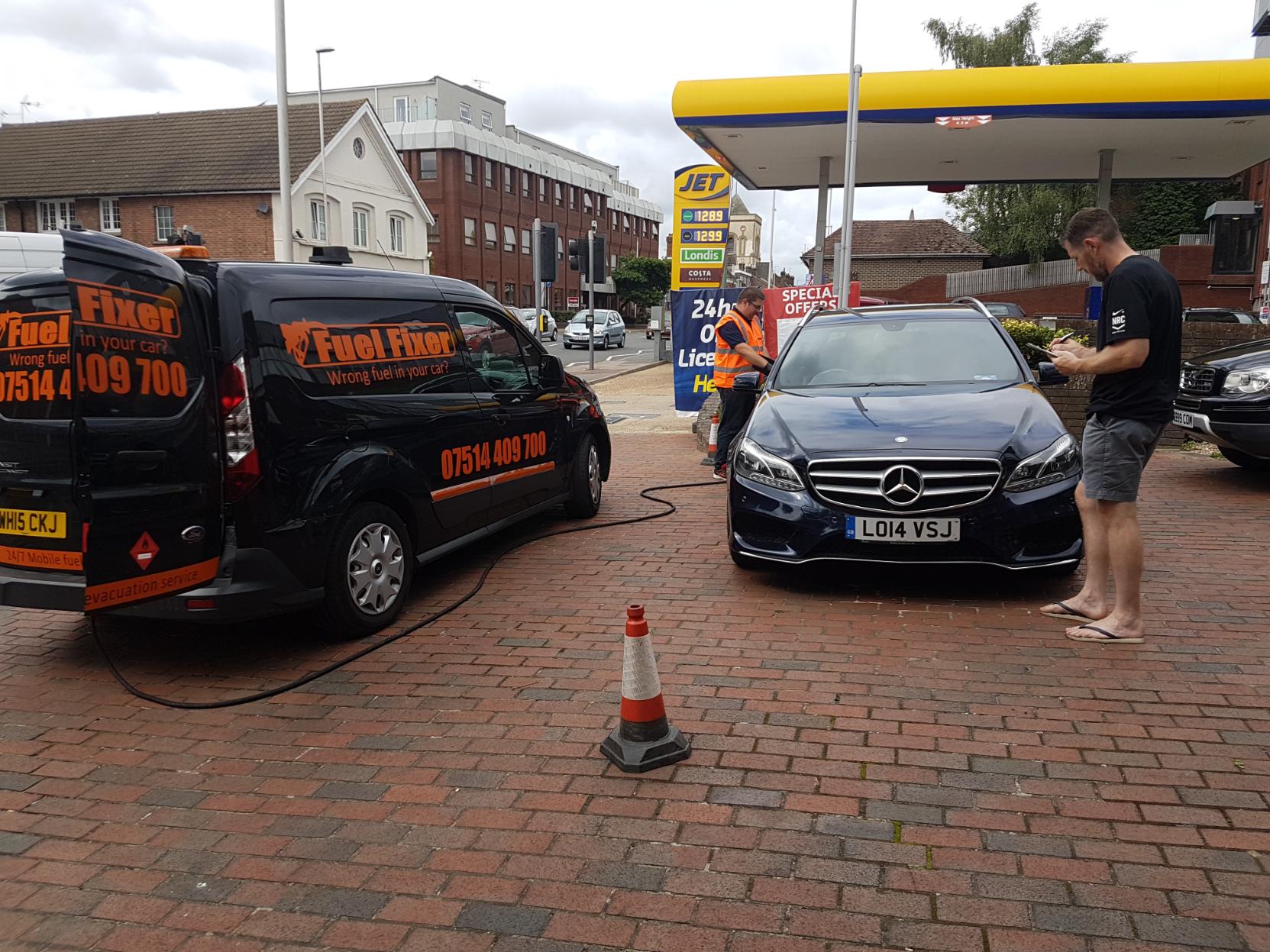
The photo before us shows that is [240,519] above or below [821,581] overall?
above

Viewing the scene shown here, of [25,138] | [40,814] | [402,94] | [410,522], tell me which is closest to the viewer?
[40,814]

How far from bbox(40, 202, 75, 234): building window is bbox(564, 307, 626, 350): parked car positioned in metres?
21.8

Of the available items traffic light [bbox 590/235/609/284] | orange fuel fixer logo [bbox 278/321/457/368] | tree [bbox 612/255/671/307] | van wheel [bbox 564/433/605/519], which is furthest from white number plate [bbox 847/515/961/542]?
tree [bbox 612/255/671/307]

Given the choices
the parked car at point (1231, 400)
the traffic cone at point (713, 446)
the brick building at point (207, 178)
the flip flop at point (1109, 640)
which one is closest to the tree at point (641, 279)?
the brick building at point (207, 178)

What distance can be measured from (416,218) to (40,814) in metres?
49.7

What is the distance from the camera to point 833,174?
20875mm

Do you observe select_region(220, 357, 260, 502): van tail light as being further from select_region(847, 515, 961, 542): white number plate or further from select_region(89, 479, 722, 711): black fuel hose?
select_region(847, 515, 961, 542): white number plate

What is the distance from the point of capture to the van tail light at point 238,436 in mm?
4406

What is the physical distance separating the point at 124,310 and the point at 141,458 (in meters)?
0.59

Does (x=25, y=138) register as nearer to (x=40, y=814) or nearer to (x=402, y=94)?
(x=402, y=94)

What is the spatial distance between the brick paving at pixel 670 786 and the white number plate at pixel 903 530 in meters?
0.42

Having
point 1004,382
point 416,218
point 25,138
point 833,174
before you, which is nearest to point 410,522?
point 1004,382

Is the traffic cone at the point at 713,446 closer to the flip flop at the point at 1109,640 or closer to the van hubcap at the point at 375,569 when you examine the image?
the van hubcap at the point at 375,569

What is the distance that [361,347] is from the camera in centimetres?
514
